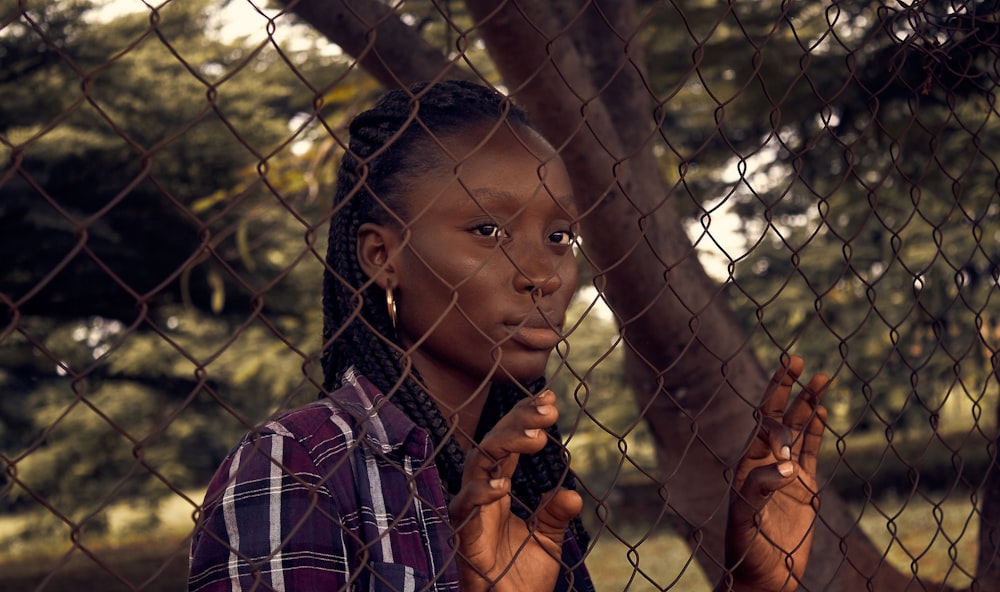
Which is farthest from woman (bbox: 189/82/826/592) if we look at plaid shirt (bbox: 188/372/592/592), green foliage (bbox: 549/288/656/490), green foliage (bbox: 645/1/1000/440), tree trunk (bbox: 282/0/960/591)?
green foliage (bbox: 549/288/656/490)

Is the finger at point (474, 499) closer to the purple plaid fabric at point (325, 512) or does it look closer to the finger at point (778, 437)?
the purple plaid fabric at point (325, 512)

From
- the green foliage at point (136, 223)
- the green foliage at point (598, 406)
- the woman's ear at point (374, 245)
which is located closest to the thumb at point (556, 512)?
the woman's ear at point (374, 245)

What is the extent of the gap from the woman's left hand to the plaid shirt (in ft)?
2.37

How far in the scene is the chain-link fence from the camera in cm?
235

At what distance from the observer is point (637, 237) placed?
3.84 metres

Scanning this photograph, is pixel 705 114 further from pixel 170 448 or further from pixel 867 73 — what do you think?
pixel 170 448

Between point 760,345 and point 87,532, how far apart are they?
7.68 m

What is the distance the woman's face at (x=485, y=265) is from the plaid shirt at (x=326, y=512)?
0.67ft

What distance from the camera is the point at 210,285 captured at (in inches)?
353

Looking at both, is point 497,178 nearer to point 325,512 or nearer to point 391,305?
point 391,305

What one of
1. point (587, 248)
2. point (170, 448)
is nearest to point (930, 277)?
point (587, 248)

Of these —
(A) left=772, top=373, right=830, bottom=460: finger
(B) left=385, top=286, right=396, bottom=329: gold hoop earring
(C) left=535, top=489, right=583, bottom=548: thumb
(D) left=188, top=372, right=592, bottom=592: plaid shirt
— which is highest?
(A) left=772, top=373, right=830, bottom=460: finger

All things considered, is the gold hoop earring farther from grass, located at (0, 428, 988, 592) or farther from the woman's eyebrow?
grass, located at (0, 428, 988, 592)

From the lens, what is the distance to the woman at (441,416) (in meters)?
1.67
